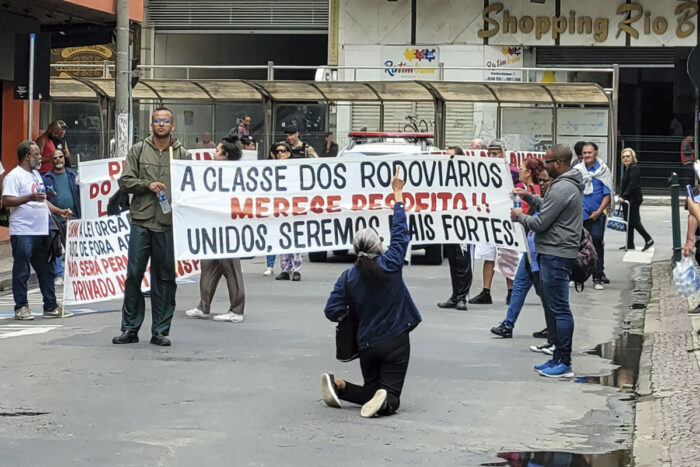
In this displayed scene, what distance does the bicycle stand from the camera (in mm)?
34938

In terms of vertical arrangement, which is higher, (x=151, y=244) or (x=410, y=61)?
(x=410, y=61)

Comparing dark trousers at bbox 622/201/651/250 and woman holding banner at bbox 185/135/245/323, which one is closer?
woman holding banner at bbox 185/135/245/323

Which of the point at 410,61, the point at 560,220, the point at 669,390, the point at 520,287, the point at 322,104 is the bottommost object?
the point at 669,390

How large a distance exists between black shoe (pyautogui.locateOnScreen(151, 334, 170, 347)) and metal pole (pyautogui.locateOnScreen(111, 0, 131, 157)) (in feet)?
35.9

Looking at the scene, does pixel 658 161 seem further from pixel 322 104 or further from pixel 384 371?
pixel 384 371

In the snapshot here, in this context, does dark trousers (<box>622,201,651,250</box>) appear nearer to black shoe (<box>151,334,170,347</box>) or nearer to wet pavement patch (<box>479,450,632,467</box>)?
black shoe (<box>151,334,170,347</box>)

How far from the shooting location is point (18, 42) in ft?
58.5

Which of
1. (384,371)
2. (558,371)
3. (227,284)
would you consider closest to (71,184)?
(227,284)

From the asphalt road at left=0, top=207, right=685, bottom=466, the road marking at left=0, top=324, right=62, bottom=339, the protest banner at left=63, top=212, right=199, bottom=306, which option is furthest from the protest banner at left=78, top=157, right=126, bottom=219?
the road marking at left=0, top=324, right=62, bottom=339

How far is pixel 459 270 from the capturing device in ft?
47.3

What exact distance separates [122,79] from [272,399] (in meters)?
13.6

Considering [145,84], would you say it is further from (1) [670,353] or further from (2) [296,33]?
(1) [670,353]

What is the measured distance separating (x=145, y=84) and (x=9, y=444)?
83.4ft

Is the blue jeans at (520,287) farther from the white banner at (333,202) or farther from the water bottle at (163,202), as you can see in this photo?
the water bottle at (163,202)
